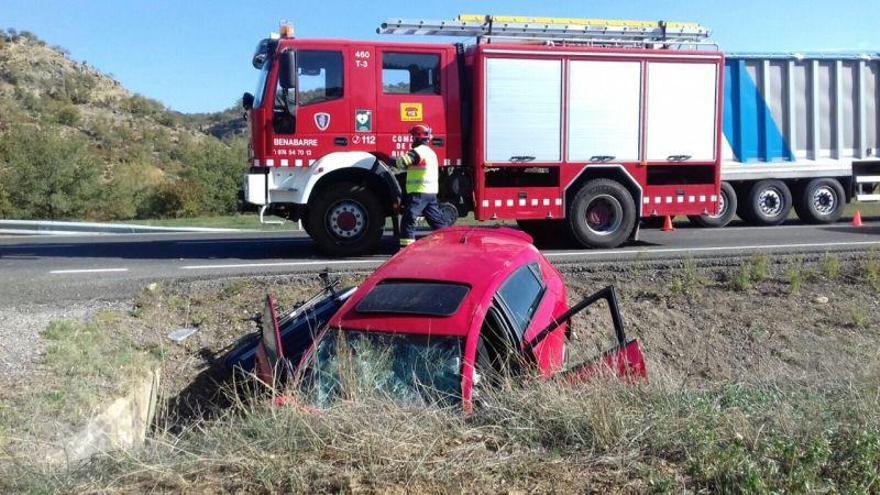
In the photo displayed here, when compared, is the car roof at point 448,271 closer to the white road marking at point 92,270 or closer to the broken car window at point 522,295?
the broken car window at point 522,295

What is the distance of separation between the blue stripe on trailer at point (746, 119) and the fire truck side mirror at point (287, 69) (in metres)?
9.27

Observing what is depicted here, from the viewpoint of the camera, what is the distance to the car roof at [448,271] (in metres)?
5.27

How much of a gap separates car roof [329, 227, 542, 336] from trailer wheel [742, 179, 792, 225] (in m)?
11.5

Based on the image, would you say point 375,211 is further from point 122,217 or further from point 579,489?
point 122,217

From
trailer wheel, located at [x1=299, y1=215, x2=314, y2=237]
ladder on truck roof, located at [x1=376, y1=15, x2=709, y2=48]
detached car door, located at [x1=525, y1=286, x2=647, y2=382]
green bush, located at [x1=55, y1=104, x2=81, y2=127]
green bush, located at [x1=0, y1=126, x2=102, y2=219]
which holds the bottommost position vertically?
detached car door, located at [x1=525, y1=286, x2=647, y2=382]

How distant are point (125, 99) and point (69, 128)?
9.91 meters

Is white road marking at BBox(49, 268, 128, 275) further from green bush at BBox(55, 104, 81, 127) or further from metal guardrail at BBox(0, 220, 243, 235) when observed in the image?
green bush at BBox(55, 104, 81, 127)

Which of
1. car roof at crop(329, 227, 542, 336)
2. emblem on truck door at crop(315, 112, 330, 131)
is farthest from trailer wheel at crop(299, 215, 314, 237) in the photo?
car roof at crop(329, 227, 542, 336)

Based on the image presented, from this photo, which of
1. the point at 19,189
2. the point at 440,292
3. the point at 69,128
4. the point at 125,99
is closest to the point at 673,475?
→ the point at 440,292

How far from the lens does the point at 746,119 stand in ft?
56.9

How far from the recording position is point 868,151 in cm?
1842

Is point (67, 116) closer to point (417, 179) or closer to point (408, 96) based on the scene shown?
point (408, 96)

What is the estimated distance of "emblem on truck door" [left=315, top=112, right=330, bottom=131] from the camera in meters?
11.8

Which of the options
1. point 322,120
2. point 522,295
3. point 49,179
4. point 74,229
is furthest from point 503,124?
point 49,179
